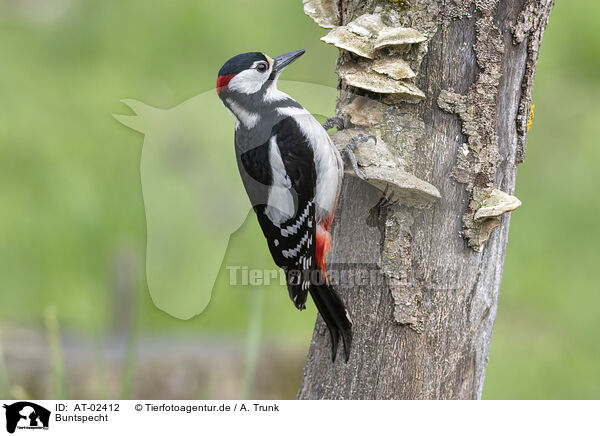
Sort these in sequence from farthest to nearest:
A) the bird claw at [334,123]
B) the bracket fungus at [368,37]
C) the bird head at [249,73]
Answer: the bird claw at [334,123] < the bird head at [249,73] < the bracket fungus at [368,37]

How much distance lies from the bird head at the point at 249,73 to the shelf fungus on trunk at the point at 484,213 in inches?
23.5

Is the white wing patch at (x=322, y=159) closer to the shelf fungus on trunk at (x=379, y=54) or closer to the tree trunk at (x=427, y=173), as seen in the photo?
the tree trunk at (x=427, y=173)

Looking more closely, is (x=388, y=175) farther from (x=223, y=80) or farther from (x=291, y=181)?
(x=223, y=80)

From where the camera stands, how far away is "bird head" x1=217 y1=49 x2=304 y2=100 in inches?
62.4

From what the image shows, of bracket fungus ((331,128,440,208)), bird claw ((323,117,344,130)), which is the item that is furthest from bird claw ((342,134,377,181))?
bird claw ((323,117,344,130))

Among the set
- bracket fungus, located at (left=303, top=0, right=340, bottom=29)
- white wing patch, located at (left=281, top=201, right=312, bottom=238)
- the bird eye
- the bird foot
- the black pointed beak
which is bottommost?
white wing patch, located at (left=281, top=201, right=312, bottom=238)

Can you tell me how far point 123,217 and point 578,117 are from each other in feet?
9.17

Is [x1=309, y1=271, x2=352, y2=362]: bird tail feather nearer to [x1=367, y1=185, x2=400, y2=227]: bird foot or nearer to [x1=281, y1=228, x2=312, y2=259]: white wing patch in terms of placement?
[x1=281, y1=228, x2=312, y2=259]: white wing patch

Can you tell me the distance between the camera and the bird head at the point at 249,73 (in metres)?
1.58

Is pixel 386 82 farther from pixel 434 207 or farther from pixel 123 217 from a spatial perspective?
pixel 123 217

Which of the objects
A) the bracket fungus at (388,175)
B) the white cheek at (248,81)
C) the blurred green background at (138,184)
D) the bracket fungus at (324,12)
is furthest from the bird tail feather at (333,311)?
the blurred green background at (138,184)

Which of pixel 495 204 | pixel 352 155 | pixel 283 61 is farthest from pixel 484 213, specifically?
pixel 283 61
